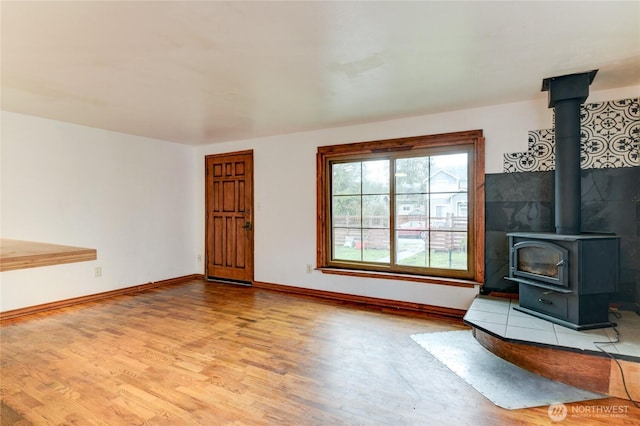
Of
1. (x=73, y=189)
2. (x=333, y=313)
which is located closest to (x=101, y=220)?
(x=73, y=189)

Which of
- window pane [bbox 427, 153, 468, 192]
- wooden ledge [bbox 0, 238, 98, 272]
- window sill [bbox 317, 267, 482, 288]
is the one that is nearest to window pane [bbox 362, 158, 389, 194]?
window pane [bbox 427, 153, 468, 192]

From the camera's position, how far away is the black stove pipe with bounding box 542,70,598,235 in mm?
2691

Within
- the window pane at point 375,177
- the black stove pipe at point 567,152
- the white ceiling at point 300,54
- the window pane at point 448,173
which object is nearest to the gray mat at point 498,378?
the black stove pipe at point 567,152

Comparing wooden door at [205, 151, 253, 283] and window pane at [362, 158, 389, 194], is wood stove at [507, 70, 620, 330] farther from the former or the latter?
wooden door at [205, 151, 253, 283]

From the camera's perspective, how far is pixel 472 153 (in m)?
3.54

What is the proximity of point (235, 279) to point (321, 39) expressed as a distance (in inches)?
159

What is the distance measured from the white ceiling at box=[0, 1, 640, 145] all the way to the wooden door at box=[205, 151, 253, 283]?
5.51 feet

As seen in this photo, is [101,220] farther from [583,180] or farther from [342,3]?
[583,180]

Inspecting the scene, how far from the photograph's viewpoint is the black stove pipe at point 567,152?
2691 mm

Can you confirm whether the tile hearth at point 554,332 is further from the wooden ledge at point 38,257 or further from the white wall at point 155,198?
the wooden ledge at point 38,257

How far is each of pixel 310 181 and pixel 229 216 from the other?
63.5 inches

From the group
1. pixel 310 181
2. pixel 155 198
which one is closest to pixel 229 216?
pixel 155 198

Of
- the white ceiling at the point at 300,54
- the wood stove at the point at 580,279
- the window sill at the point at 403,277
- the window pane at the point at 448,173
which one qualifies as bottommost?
the window sill at the point at 403,277
